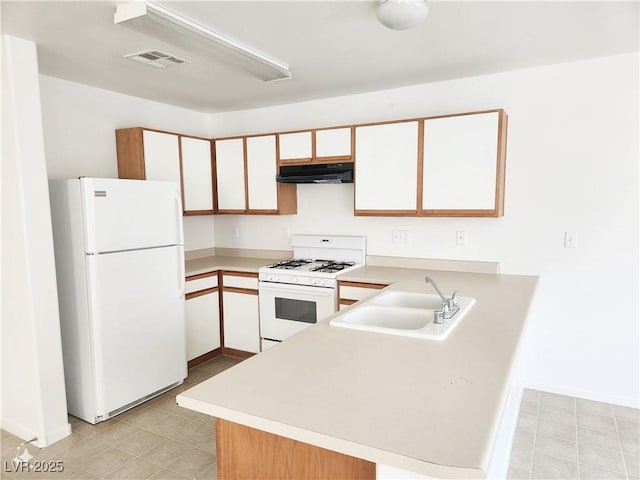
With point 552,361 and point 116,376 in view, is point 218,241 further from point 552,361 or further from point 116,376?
point 552,361

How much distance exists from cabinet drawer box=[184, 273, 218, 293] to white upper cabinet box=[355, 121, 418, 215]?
1.49 m

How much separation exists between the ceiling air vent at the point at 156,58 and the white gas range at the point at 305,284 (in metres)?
1.73

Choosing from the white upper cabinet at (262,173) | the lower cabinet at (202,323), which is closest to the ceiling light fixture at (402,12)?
the white upper cabinet at (262,173)

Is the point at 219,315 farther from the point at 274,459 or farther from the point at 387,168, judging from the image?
the point at 274,459

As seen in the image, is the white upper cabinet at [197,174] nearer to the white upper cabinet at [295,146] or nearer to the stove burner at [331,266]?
the white upper cabinet at [295,146]

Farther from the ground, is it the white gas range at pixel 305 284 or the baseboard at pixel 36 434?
the white gas range at pixel 305 284

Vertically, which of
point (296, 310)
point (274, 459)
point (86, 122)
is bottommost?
point (296, 310)

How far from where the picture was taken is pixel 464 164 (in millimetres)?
2938

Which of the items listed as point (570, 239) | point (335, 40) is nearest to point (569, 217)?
point (570, 239)

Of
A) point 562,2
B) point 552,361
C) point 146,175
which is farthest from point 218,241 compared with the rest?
point 562,2

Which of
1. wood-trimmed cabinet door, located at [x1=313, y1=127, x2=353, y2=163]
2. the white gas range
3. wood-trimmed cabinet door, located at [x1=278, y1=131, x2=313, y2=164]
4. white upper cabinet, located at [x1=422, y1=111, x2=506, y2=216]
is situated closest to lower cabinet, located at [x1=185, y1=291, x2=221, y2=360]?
the white gas range

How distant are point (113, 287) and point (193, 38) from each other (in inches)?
66.1

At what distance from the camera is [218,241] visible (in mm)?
4566

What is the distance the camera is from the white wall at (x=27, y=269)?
2381 mm
